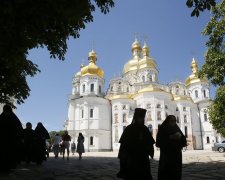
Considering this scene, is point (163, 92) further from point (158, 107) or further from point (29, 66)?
point (29, 66)

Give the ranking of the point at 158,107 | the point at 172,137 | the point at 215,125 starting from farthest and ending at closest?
the point at 158,107, the point at 215,125, the point at 172,137

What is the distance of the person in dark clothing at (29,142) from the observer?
11.0 m

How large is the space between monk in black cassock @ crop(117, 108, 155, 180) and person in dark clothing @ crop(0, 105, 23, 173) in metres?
3.28

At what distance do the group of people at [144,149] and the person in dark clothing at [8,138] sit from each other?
3.24 meters

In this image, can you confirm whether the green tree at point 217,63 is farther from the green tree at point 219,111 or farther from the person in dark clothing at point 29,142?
the person in dark clothing at point 29,142

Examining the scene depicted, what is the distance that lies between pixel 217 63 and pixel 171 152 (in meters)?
9.98

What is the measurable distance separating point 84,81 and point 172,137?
41.1 m

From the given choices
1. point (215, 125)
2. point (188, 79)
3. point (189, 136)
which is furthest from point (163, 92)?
point (215, 125)

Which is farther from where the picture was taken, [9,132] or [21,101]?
[21,101]

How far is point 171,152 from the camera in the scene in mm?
6234

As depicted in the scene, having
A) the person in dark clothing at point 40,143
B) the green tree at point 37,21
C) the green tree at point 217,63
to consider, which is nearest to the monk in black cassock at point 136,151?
the green tree at point 37,21

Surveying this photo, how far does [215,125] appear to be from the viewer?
15.5 meters

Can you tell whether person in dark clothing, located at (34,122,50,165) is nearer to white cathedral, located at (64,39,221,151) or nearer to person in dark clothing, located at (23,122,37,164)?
person in dark clothing, located at (23,122,37,164)

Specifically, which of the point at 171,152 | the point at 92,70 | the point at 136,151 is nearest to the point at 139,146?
the point at 136,151
